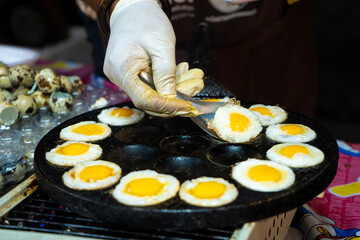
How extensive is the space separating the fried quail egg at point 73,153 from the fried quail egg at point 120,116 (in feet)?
0.94

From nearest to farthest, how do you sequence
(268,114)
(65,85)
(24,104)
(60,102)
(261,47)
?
(268,114), (24,104), (60,102), (65,85), (261,47)

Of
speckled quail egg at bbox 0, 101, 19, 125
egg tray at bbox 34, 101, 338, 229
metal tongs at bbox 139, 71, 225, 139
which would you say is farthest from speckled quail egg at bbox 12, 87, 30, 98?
metal tongs at bbox 139, 71, 225, 139

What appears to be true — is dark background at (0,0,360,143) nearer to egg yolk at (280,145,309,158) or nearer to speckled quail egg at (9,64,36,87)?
speckled quail egg at (9,64,36,87)

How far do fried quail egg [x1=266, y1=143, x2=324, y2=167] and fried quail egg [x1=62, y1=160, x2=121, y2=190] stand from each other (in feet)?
2.26

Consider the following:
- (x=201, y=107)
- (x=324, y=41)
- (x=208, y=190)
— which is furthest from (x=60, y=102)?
(x=324, y=41)

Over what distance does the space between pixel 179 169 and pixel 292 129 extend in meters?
0.62

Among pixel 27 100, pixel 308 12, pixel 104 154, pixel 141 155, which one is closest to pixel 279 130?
pixel 141 155

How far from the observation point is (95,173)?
1.56 metres

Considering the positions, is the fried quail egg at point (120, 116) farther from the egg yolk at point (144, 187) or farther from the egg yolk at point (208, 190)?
the egg yolk at point (208, 190)

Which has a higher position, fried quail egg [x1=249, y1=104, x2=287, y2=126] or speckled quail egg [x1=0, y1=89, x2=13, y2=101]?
fried quail egg [x1=249, y1=104, x2=287, y2=126]

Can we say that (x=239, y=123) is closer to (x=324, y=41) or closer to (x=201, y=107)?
(x=201, y=107)

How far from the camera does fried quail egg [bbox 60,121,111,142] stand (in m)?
1.90

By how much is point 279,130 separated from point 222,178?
1.71 ft

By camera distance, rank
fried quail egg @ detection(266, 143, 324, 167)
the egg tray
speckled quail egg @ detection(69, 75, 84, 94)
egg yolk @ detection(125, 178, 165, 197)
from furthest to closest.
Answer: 1. speckled quail egg @ detection(69, 75, 84, 94)
2. fried quail egg @ detection(266, 143, 324, 167)
3. egg yolk @ detection(125, 178, 165, 197)
4. the egg tray
